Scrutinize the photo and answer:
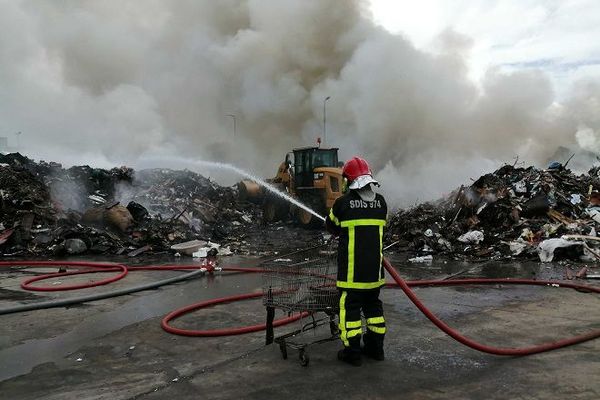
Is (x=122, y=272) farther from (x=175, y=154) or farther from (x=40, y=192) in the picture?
(x=175, y=154)

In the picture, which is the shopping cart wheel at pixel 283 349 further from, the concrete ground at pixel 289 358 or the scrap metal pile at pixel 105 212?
the scrap metal pile at pixel 105 212

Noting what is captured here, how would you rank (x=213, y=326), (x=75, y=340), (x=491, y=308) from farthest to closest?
(x=491, y=308)
(x=213, y=326)
(x=75, y=340)

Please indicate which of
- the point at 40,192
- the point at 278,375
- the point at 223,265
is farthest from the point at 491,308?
the point at 40,192

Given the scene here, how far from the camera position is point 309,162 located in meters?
14.2

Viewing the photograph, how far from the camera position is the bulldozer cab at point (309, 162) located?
46.6ft

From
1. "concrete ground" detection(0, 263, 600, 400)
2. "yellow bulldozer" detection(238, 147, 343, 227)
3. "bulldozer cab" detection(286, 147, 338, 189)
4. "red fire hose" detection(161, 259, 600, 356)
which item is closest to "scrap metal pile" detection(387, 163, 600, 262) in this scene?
"yellow bulldozer" detection(238, 147, 343, 227)

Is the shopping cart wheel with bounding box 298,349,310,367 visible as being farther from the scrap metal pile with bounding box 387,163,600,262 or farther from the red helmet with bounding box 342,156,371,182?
the scrap metal pile with bounding box 387,163,600,262

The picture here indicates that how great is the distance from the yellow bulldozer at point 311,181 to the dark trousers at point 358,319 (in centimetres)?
961

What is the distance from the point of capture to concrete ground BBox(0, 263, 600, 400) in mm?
3088

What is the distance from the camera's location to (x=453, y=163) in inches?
898

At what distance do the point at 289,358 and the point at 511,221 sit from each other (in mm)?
7857

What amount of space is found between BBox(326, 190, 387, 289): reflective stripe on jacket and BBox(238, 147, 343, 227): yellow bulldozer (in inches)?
374

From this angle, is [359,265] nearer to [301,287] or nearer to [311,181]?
[301,287]

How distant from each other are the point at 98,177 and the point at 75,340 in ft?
42.0
